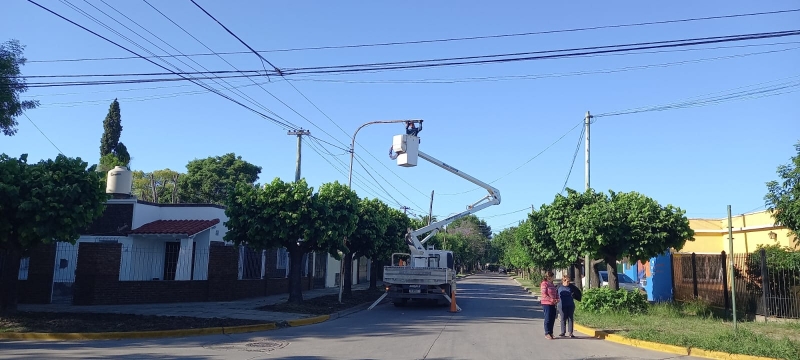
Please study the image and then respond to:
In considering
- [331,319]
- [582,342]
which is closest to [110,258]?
[331,319]

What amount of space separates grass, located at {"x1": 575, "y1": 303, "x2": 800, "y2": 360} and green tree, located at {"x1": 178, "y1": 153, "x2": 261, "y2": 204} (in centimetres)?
4396

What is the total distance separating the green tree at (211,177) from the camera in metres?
56.0

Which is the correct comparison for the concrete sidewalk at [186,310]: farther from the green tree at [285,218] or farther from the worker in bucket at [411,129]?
the worker in bucket at [411,129]

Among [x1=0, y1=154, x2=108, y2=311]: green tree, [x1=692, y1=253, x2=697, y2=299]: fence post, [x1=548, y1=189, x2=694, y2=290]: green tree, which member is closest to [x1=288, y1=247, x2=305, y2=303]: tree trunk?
[x1=0, y1=154, x2=108, y2=311]: green tree

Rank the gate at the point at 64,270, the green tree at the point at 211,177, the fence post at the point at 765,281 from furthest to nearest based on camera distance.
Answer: the green tree at the point at 211,177 → the gate at the point at 64,270 → the fence post at the point at 765,281

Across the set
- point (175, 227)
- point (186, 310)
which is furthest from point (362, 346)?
point (175, 227)

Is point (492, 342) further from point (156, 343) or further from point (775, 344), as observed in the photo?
point (156, 343)

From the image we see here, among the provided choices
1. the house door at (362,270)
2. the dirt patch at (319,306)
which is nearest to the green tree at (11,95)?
the dirt patch at (319,306)

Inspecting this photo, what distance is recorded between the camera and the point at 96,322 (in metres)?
13.7

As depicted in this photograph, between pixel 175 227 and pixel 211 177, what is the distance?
115 ft

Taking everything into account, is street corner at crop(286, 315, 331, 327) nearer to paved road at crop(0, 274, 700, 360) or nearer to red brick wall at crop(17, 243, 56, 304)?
paved road at crop(0, 274, 700, 360)

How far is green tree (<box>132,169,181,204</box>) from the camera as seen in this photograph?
5800 centimetres

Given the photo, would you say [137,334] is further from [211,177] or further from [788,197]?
[211,177]

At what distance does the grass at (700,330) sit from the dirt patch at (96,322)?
912 cm
